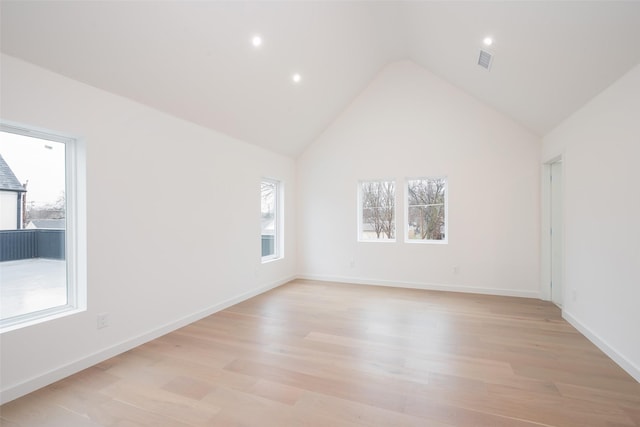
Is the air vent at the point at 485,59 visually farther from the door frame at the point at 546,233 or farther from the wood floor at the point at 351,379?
the wood floor at the point at 351,379

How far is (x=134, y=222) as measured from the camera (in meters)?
2.92

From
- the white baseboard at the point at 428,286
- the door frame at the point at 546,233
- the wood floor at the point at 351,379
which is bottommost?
the wood floor at the point at 351,379

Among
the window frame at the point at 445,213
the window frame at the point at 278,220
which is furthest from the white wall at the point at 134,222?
the window frame at the point at 445,213

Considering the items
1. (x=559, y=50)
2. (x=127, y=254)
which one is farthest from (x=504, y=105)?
(x=127, y=254)

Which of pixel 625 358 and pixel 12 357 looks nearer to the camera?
pixel 12 357

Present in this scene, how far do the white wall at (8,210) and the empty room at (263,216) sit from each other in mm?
19

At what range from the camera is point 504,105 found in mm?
4277

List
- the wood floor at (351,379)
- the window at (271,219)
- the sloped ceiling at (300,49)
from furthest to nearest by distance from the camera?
the window at (271,219) < the sloped ceiling at (300,49) < the wood floor at (351,379)

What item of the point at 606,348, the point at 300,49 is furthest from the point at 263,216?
the point at 606,348

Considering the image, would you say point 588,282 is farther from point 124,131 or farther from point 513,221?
point 124,131

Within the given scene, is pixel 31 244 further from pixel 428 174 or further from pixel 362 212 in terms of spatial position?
pixel 428 174

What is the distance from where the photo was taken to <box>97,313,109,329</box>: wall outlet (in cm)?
260

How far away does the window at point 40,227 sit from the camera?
223 cm

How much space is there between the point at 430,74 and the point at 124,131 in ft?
14.8
